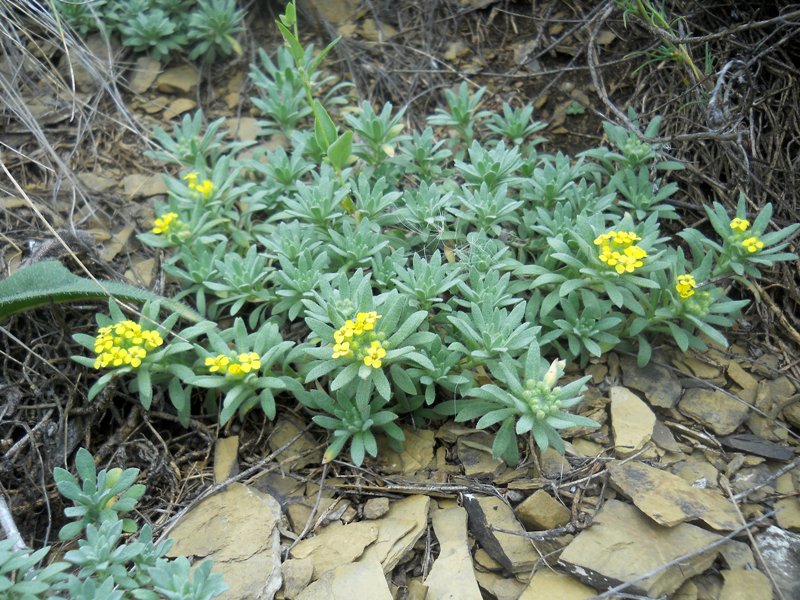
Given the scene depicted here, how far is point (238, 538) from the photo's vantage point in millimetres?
2457

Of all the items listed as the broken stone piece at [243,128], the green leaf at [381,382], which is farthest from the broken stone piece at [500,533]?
the broken stone piece at [243,128]

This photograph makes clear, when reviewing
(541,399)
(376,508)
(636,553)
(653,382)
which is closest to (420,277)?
(541,399)

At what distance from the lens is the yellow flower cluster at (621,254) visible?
2717 mm

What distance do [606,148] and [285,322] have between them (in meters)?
1.86

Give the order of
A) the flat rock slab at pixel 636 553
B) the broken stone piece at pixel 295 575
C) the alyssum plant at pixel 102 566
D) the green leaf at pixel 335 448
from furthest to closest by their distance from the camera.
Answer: the green leaf at pixel 335 448 < the broken stone piece at pixel 295 575 < the flat rock slab at pixel 636 553 < the alyssum plant at pixel 102 566

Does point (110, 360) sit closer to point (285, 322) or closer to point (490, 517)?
point (285, 322)

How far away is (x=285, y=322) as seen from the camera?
3.17 m

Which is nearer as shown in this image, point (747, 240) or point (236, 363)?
point (236, 363)

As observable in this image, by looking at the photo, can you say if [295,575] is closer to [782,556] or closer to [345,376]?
[345,376]

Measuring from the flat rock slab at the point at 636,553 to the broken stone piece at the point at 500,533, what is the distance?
0.15 m

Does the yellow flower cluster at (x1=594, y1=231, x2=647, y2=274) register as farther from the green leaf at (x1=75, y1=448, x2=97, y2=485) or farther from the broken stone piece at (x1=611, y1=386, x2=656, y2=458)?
the green leaf at (x1=75, y1=448, x2=97, y2=485)

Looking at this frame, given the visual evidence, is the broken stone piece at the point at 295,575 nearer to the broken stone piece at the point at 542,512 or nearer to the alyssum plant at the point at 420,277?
the alyssum plant at the point at 420,277

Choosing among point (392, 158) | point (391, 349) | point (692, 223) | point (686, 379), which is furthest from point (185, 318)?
point (692, 223)

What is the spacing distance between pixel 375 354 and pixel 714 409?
151 centimetres
